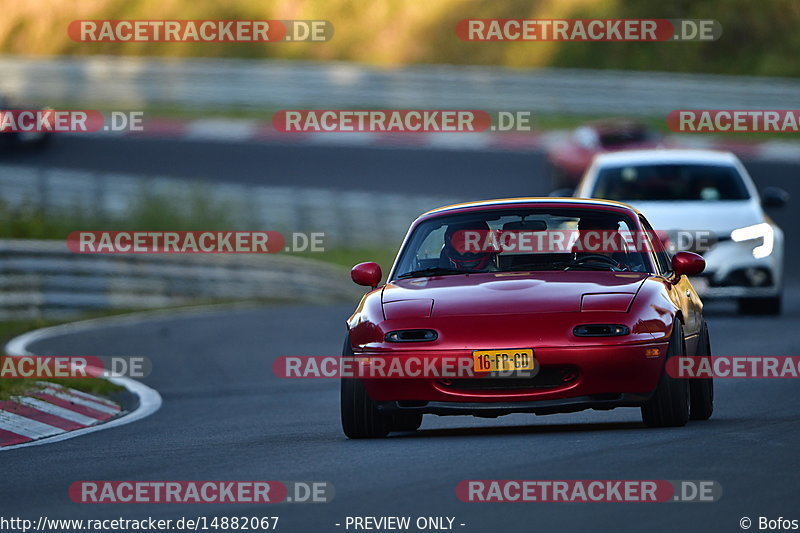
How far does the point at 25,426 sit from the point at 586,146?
1948cm

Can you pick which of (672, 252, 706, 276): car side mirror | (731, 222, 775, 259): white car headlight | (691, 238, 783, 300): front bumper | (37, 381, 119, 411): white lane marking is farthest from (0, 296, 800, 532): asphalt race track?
(731, 222, 775, 259): white car headlight

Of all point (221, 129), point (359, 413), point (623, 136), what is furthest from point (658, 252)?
point (221, 129)

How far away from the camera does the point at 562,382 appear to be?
9.23 m

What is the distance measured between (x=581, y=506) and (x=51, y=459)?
3.42 metres

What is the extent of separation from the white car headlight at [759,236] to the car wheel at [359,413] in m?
8.98

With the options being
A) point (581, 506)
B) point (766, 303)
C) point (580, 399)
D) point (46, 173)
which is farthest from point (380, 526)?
point (46, 173)

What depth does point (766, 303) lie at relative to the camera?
18.4 meters

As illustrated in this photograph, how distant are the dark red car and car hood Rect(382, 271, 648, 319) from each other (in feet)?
63.1

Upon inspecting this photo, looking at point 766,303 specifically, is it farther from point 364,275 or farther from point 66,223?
point 66,223

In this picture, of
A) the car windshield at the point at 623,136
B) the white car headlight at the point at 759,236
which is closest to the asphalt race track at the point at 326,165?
the car windshield at the point at 623,136

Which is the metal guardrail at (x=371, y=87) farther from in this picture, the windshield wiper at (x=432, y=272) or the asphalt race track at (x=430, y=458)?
the windshield wiper at (x=432, y=272)

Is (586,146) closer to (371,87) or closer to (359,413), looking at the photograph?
(371,87)

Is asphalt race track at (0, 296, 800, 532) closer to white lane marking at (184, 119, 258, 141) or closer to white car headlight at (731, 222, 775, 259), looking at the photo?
white car headlight at (731, 222, 775, 259)

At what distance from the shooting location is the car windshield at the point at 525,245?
10.3 meters
